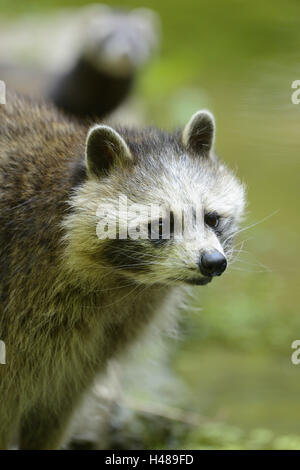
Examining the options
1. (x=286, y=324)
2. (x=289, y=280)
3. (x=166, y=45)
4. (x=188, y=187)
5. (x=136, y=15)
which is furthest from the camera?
(x=166, y=45)

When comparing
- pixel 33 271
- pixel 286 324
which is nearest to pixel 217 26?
pixel 286 324

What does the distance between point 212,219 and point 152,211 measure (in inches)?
12.2

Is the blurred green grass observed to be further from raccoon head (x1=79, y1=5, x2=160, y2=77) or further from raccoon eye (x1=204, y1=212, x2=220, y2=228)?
raccoon head (x1=79, y1=5, x2=160, y2=77)

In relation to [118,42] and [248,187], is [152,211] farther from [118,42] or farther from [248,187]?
[118,42]

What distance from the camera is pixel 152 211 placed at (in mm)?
3492

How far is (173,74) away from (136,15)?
3.40ft

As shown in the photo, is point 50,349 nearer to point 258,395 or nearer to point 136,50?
point 258,395

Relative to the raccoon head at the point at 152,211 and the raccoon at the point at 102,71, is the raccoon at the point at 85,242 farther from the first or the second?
the raccoon at the point at 102,71

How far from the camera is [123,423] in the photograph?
5.15m

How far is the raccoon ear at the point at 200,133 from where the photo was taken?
151 inches

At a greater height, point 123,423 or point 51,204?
point 51,204

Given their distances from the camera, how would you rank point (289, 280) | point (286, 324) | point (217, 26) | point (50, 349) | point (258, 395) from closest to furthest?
1. point (50, 349)
2. point (258, 395)
3. point (286, 324)
4. point (289, 280)
5. point (217, 26)

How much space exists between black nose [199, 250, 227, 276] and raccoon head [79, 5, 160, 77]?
7386mm

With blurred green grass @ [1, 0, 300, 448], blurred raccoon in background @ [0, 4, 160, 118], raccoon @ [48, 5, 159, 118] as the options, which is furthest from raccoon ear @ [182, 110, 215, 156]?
raccoon @ [48, 5, 159, 118]
